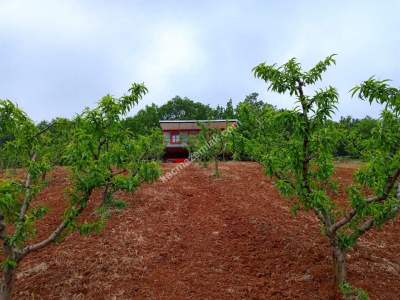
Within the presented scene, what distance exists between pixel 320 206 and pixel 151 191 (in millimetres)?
6634

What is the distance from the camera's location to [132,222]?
987 centimetres

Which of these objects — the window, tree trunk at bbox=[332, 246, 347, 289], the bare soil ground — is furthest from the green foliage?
the window

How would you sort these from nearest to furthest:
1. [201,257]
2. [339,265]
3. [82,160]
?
[82,160] → [339,265] → [201,257]

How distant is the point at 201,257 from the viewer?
8359 millimetres

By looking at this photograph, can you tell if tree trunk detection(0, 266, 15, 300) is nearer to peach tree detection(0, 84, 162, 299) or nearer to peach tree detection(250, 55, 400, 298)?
peach tree detection(0, 84, 162, 299)

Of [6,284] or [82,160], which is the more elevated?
[82,160]

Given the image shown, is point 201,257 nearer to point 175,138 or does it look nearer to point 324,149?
point 324,149

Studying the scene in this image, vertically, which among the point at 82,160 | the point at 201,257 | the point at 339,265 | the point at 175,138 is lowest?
the point at 201,257

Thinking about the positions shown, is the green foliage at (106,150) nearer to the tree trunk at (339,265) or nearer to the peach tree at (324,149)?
the peach tree at (324,149)

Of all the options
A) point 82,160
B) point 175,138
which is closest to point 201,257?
point 82,160

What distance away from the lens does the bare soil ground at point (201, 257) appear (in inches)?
284

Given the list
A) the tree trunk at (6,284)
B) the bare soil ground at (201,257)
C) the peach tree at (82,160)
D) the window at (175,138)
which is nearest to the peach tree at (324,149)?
the bare soil ground at (201,257)

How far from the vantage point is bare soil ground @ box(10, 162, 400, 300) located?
7.22 meters

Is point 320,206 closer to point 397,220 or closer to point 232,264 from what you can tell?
point 232,264
